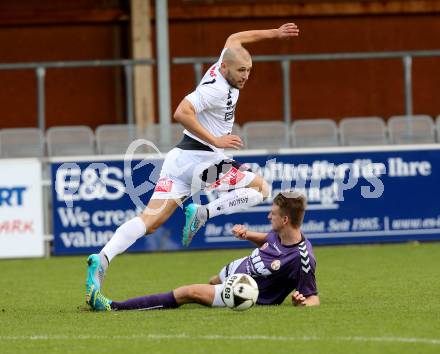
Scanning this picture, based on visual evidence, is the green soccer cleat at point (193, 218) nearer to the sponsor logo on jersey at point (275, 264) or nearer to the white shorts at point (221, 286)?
the white shorts at point (221, 286)

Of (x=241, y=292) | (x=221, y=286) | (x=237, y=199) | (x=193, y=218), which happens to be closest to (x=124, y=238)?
(x=193, y=218)

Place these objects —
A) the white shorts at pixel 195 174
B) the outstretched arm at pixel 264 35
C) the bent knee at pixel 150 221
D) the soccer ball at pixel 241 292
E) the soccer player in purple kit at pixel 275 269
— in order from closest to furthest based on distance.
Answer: the soccer ball at pixel 241 292 → the soccer player in purple kit at pixel 275 269 → the bent knee at pixel 150 221 → the white shorts at pixel 195 174 → the outstretched arm at pixel 264 35

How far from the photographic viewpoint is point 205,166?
1025 cm

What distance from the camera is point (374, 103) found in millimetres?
24750

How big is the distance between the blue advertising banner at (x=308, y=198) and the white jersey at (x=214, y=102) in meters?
6.70

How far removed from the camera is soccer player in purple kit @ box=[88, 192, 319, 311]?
9484 millimetres

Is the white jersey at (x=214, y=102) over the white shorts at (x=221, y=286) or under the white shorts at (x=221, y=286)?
over

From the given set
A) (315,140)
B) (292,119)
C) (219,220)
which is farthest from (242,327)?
(292,119)

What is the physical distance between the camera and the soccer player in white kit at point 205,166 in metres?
9.75

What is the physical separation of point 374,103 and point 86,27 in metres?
5.95

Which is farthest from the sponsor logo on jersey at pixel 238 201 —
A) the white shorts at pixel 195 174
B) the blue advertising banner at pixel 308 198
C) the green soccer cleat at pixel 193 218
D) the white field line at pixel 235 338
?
the blue advertising banner at pixel 308 198

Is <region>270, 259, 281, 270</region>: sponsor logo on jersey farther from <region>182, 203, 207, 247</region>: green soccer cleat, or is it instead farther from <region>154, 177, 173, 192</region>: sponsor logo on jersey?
<region>154, 177, 173, 192</region>: sponsor logo on jersey

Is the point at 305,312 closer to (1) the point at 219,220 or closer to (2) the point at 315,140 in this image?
(1) the point at 219,220

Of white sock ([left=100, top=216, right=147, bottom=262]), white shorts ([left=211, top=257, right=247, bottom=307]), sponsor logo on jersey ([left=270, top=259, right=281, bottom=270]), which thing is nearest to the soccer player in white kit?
white sock ([left=100, top=216, right=147, bottom=262])
